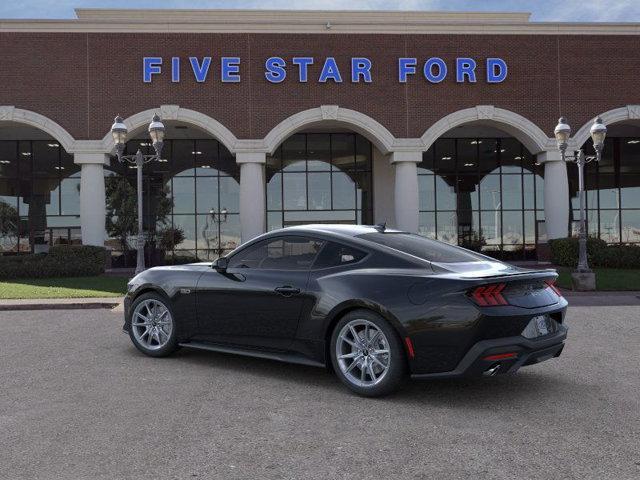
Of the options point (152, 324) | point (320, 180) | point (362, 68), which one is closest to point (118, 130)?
point (152, 324)

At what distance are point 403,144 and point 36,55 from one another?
14.7 meters

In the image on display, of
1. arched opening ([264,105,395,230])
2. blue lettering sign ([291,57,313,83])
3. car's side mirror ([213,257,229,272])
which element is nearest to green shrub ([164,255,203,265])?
arched opening ([264,105,395,230])

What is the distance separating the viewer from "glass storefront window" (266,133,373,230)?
90.6 ft

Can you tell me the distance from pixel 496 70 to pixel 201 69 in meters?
11.9

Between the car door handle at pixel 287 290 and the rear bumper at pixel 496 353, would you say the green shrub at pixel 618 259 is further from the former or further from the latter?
the car door handle at pixel 287 290

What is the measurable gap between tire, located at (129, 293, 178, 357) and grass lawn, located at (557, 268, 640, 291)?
41.0 ft

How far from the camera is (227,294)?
596cm

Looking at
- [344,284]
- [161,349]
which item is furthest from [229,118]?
[344,284]

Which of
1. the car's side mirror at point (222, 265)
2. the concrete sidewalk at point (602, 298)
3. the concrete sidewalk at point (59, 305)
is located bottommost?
the concrete sidewalk at point (602, 298)

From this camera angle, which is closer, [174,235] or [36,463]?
[36,463]

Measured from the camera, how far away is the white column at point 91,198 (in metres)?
22.4

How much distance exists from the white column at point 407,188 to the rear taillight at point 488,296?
18.4 meters

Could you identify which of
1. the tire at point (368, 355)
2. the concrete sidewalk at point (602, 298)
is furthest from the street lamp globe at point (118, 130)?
the tire at point (368, 355)

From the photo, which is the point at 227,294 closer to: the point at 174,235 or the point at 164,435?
the point at 164,435
